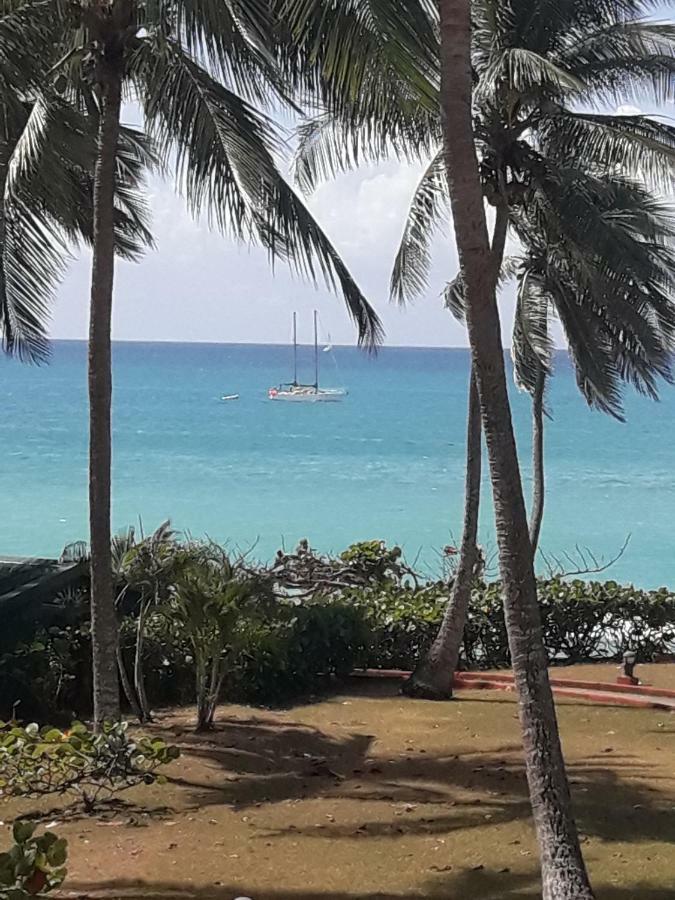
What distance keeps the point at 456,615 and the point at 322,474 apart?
46.9 metres

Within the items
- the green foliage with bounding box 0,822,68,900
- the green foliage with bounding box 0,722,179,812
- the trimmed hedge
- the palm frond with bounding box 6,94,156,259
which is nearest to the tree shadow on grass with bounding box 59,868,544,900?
the green foliage with bounding box 0,822,68,900

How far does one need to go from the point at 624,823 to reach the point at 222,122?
6017 mm

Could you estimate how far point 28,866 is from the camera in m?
3.94

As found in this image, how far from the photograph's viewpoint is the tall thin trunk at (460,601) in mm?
11672

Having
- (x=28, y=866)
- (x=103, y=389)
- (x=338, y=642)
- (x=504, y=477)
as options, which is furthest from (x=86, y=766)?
(x=338, y=642)

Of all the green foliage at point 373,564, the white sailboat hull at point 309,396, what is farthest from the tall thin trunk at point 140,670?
the white sailboat hull at point 309,396

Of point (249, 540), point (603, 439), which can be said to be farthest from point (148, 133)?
point (603, 439)

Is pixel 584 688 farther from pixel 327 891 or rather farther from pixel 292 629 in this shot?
pixel 327 891

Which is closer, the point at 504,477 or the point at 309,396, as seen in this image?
the point at 504,477

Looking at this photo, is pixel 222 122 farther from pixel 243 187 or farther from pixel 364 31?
pixel 364 31

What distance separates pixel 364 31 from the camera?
6250 millimetres

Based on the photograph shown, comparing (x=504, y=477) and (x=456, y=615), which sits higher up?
(x=504, y=477)

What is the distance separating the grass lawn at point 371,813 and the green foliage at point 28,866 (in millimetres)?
1455

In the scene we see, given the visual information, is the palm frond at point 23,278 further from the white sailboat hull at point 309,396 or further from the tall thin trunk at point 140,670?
the white sailboat hull at point 309,396
